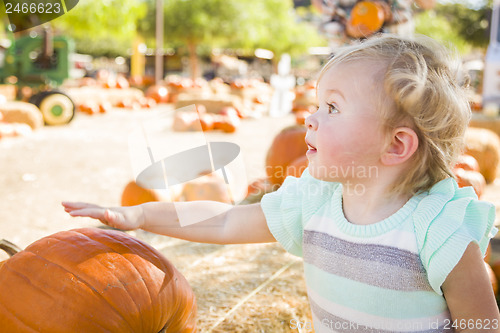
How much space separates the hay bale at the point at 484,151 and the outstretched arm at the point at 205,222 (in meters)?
4.11

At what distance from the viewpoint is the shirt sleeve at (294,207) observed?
5.06ft

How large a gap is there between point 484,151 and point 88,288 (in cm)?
475

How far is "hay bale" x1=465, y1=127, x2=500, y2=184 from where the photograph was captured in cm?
509

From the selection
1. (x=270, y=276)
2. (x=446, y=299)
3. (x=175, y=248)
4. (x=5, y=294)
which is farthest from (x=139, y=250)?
(x=175, y=248)

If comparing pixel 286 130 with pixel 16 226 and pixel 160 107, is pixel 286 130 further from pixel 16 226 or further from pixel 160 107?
pixel 160 107

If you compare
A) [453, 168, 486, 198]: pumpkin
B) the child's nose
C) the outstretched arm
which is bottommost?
[453, 168, 486, 198]: pumpkin

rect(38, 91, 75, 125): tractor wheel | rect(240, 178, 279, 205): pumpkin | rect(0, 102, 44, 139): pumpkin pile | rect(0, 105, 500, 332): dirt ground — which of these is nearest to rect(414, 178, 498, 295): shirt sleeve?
rect(0, 105, 500, 332): dirt ground

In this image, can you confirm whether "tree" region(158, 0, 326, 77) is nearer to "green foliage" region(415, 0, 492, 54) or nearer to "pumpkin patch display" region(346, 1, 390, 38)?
"green foliage" region(415, 0, 492, 54)

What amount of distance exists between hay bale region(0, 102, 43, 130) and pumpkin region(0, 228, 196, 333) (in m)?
6.82

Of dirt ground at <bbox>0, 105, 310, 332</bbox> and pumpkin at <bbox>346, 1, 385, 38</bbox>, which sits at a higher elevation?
pumpkin at <bbox>346, 1, 385, 38</bbox>

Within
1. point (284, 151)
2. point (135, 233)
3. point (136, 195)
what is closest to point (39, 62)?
point (284, 151)

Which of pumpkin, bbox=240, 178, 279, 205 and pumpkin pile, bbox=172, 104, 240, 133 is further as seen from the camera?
pumpkin pile, bbox=172, 104, 240, 133

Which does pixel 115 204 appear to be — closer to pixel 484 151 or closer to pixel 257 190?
pixel 257 190

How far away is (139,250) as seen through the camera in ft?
5.19
